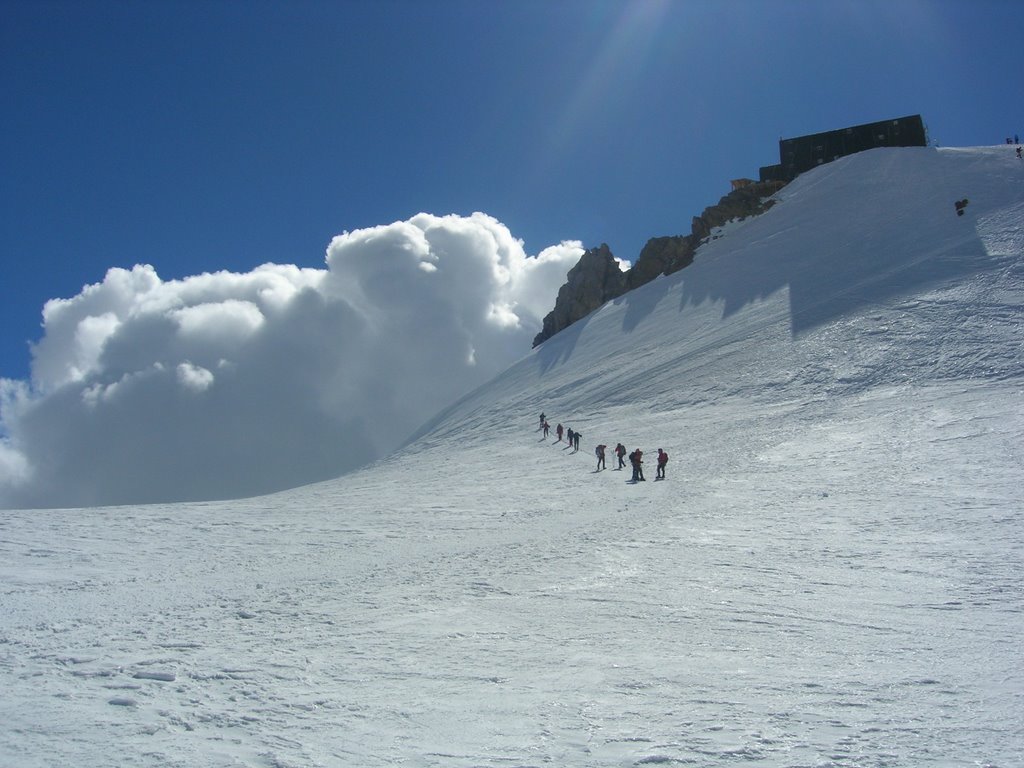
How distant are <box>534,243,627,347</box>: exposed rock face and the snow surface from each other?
40.5 metres

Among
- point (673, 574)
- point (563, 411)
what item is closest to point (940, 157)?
point (563, 411)

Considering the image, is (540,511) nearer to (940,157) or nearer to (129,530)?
(129,530)

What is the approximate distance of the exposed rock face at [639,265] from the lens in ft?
216

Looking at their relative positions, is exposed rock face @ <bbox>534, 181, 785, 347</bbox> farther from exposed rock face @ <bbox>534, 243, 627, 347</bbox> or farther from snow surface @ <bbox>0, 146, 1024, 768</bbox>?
snow surface @ <bbox>0, 146, 1024, 768</bbox>

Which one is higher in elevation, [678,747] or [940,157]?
[940,157]

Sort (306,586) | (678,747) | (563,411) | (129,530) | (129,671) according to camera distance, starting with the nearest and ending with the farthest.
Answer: (678,747) < (129,671) < (306,586) < (129,530) < (563,411)

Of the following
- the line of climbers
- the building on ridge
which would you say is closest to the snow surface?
the line of climbers

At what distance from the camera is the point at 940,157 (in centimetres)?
5906

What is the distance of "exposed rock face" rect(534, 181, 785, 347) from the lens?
65.8m

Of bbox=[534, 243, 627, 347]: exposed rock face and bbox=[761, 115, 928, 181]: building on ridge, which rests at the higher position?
bbox=[761, 115, 928, 181]: building on ridge

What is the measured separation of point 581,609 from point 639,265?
60347 mm

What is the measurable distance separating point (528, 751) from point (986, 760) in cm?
309

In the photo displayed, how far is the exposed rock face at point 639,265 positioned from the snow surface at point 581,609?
40.0 m

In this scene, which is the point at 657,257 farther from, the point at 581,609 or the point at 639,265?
the point at 581,609
